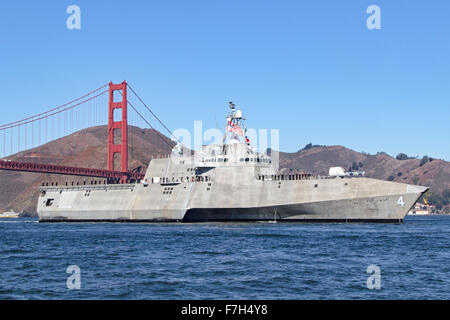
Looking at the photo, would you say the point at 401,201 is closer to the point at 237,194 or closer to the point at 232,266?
the point at 237,194

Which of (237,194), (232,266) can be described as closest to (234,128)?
(237,194)

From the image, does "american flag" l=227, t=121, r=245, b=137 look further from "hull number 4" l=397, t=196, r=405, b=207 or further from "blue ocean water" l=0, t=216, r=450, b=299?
"blue ocean water" l=0, t=216, r=450, b=299

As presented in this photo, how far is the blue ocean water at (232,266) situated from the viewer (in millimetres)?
17703

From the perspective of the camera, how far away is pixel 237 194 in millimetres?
50594

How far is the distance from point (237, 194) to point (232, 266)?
2775 centimetres

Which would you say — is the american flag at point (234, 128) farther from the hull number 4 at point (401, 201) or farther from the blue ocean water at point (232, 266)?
the blue ocean water at point (232, 266)

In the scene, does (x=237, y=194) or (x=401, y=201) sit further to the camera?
(x=237, y=194)

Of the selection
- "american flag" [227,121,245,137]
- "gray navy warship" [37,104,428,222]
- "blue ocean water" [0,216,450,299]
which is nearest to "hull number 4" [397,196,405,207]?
"gray navy warship" [37,104,428,222]

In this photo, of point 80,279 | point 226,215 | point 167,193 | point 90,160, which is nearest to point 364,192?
point 226,215

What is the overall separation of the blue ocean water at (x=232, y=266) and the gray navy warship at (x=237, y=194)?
32.4ft

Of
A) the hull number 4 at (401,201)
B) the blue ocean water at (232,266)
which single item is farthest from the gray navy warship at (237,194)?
the blue ocean water at (232,266)

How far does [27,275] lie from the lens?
21.5 metres

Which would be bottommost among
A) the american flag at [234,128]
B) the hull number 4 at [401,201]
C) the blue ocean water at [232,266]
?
the blue ocean water at [232,266]

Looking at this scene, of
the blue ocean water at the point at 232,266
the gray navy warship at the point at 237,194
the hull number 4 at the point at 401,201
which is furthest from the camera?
the gray navy warship at the point at 237,194
